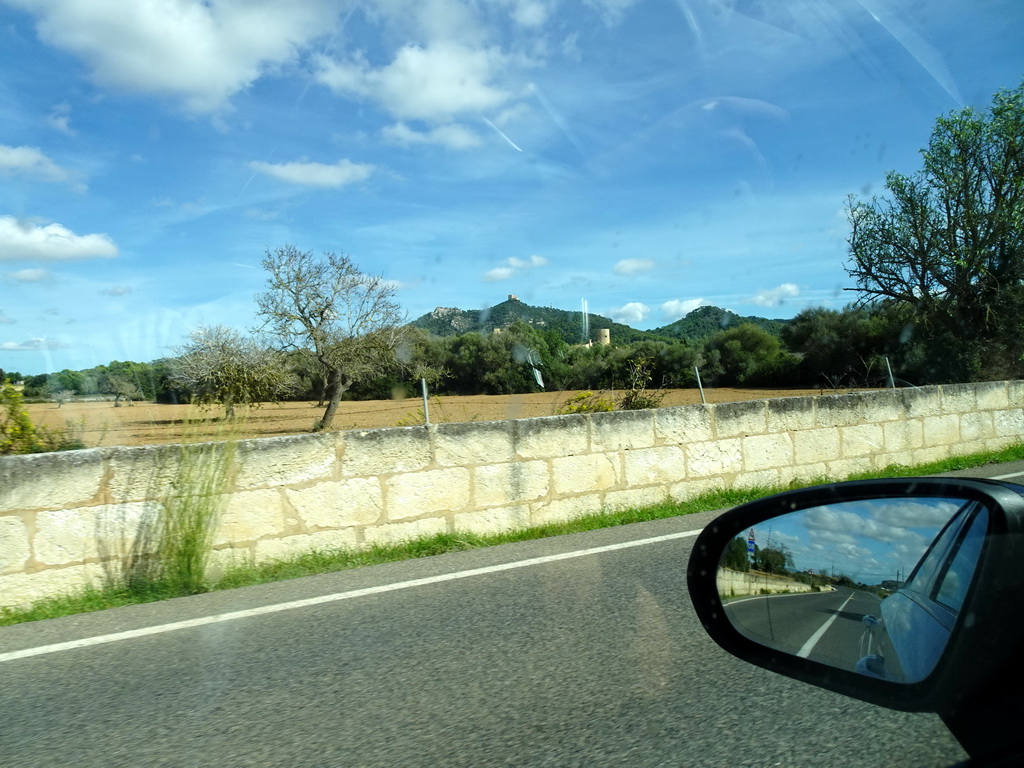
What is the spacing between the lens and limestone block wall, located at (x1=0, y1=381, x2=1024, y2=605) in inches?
231

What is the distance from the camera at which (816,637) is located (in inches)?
86.4

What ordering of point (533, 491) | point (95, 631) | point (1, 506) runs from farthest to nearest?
point (533, 491), point (1, 506), point (95, 631)

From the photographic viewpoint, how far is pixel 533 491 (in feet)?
27.0

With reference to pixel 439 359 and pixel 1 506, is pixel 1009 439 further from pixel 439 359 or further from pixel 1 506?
pixel 439 359

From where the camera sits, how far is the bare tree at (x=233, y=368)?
22312mm

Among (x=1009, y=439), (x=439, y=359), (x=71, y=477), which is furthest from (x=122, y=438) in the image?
(x=439, y=359)

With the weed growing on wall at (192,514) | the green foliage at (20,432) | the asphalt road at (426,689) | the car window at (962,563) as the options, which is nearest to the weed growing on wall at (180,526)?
the weed growing on wall at (192,514)

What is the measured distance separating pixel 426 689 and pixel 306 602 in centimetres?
201

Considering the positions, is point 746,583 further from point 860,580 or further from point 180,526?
point 180,526

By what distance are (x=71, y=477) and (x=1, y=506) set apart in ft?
1.60

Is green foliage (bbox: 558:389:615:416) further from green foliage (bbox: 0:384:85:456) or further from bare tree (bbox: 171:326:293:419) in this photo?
bare tree (bbox: 171:326:293:419)

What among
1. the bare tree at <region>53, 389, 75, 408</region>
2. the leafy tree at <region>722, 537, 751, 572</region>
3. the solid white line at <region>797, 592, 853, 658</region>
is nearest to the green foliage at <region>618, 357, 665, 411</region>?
the bare tree at <region>53, 389, 75, 408</region>

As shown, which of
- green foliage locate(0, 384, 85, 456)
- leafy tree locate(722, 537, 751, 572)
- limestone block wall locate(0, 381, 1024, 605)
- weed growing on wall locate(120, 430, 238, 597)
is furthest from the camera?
green foliage locate(0, 384, 85, 456)

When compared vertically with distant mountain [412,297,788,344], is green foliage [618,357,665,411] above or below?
below
